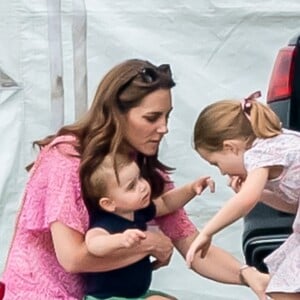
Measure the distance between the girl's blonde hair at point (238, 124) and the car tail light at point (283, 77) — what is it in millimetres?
1029

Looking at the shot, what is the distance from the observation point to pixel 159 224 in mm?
4422

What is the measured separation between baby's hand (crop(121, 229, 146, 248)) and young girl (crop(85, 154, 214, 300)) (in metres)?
0.05

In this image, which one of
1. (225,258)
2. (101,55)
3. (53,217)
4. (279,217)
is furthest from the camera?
(101,55)

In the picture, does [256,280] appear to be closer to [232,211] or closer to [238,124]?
[232,211]

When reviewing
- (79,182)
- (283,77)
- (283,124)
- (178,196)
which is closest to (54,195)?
(79,182)

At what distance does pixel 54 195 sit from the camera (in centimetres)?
415

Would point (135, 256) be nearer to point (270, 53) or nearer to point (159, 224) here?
point (159, 224)

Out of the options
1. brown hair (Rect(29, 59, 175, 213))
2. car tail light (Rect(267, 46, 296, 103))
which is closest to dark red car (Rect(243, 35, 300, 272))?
car tail light (Rect(267, 46, 296, 103))

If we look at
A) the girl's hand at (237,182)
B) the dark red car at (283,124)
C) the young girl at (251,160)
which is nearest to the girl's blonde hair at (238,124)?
the young girl at (251,160)

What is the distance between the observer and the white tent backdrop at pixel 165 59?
5.81 m

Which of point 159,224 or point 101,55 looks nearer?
point 159,224

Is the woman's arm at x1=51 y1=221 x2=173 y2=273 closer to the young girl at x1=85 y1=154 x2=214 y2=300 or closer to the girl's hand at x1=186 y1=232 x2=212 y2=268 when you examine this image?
the young girl at x1=85 y1=154 x2=214 y2=300

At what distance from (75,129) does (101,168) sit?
A: 0.53ft

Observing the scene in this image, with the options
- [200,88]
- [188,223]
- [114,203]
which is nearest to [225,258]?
[188,223]
